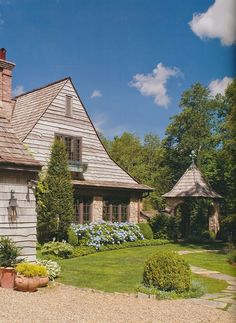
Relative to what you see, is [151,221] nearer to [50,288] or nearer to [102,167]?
[102,167]

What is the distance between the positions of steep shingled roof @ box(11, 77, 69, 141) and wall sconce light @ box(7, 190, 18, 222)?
434 inches

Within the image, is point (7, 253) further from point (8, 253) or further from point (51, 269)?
point (51, 269)

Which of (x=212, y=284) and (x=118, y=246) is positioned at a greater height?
(x=118, y=246)

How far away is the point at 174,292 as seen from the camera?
32.3 ft

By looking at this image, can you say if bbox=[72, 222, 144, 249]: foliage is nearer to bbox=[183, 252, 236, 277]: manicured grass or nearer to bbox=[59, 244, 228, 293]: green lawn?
bbox=[59, 244, 228, 293]: green lawn

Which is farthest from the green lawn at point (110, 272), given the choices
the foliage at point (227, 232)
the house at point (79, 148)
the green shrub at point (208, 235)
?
the green shrub at point (208, 235)

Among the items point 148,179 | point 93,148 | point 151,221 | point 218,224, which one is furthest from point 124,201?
point 148,179

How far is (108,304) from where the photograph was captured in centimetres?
909

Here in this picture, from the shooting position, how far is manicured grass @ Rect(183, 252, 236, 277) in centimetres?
1441

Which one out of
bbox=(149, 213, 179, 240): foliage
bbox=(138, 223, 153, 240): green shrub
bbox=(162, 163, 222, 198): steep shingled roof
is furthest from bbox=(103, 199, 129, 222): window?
bbox=(162, 163, 222, 198): steep shingled roof

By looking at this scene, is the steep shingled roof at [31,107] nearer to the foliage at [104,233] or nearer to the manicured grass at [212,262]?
the foliage at [104,233]

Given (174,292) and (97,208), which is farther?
(97,208)

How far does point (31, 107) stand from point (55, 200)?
760cm

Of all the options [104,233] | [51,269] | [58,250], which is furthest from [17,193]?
[104,233]
